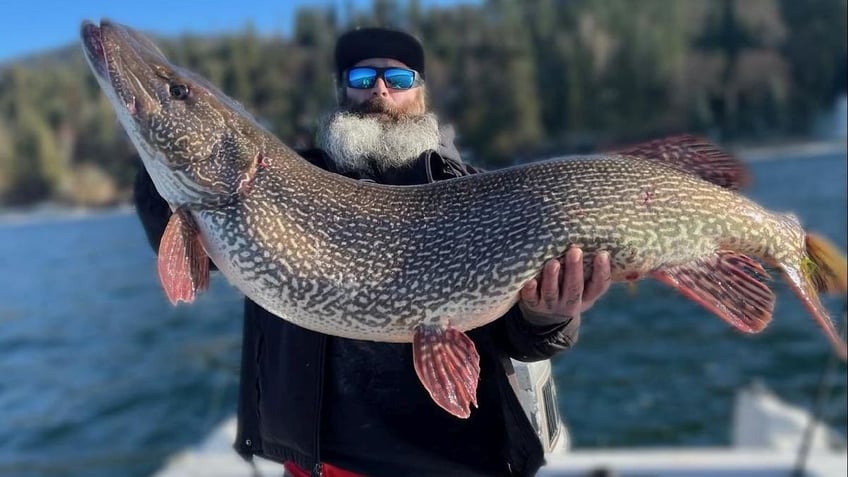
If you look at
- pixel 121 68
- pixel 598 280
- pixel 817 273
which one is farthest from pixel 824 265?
pixel 121 68

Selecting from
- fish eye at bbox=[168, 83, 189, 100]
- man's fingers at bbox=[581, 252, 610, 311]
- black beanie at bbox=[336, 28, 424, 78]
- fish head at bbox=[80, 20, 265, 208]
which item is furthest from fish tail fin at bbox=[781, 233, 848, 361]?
fish eye at bbox=[168, 83, 189, 100]

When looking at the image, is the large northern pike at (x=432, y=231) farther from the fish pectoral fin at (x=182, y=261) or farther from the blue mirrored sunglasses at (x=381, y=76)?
the blue mirrored sunglasses at (x=381, y=76)

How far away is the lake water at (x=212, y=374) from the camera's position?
7816mm

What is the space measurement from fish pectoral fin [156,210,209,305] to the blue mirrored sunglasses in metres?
0.88

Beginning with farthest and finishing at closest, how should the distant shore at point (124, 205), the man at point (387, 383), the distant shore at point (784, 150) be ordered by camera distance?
the distant shore at point (124, 205) < the distant shore at point (784, 150) < the man at point (387, 383)

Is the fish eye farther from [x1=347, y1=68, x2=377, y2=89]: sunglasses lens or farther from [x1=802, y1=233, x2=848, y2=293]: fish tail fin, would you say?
[x1=802, y1=233, x2=848, y2=293]: fish tail fin

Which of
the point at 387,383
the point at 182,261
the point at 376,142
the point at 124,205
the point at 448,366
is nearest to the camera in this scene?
the point at 448,366

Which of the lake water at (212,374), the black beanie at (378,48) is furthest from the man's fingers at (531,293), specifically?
the lake water at (212,374)

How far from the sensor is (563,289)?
2166 millimetres

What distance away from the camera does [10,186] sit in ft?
242

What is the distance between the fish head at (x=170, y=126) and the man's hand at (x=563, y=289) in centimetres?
101

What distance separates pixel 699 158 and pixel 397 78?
1.16 metres

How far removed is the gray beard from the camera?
256 cm

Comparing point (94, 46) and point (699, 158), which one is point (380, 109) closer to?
point (94, 46)
